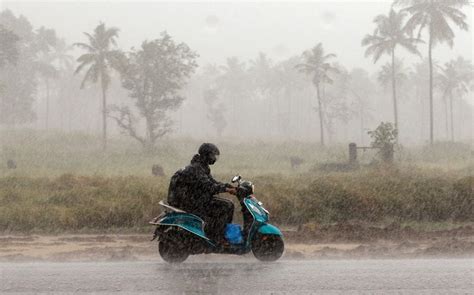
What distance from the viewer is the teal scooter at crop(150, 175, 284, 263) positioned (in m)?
7.57

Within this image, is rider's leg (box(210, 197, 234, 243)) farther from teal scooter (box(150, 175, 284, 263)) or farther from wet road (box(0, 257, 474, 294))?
wet road (box(0, 257, 474, 294))

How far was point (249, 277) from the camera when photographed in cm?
619

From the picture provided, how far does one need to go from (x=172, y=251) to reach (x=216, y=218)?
30.9 inches

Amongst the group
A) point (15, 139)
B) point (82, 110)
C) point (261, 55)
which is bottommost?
point (15, 139)

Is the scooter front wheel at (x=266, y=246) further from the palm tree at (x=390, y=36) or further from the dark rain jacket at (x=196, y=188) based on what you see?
the palm tree at (x=390, y=36)

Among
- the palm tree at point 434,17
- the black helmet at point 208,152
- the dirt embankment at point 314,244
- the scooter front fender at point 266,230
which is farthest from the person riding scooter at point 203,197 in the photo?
the palm tree at point 434,17

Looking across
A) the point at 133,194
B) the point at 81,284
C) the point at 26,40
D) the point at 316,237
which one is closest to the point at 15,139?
the point at 26,40

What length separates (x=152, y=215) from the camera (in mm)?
13781

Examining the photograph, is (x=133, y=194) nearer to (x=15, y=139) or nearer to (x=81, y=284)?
(x=81, y=284)

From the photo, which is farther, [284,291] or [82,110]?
[82,110]

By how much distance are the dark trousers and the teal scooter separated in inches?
2.9

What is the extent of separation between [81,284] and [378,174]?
15687mm

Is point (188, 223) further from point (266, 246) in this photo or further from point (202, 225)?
point (266, 246)

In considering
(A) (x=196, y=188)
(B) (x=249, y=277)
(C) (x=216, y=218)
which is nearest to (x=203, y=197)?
(A) (x=196, y=188)
